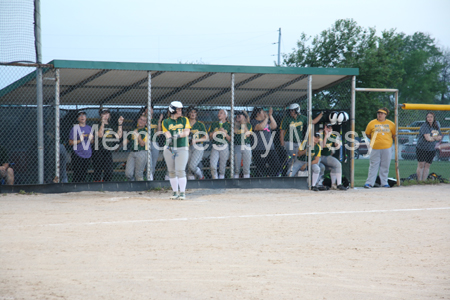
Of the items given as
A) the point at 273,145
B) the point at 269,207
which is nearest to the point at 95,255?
the point at 269,207

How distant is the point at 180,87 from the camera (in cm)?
1159

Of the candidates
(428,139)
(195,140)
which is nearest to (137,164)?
(195,140)

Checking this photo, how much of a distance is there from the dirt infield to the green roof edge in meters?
2.81

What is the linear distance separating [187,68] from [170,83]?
4.58 ft

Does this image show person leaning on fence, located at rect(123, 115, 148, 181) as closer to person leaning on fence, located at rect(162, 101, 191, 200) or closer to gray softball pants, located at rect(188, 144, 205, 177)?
gray softball pants, located at rect(188, 144, 205, 177)

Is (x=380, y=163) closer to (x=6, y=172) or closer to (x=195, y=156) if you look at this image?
(x=195, y=156)

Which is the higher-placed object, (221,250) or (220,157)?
(220,157)

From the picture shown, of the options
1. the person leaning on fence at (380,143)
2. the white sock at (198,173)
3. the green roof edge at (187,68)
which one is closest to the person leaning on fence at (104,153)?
→ the green roof edge at (187,68)

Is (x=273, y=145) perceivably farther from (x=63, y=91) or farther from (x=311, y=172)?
(x=63, y=91)

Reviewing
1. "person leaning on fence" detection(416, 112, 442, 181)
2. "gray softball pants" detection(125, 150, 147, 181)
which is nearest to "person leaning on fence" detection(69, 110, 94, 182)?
"gray softball pants" detection(125, 150, 147, 181)

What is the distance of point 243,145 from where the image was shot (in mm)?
10609

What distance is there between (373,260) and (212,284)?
1.73 meters

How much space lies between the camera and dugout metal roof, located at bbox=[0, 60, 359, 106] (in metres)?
9.81

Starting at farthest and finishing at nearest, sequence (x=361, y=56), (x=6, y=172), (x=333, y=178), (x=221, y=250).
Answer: (x=361, y=56), (x=333, y=178), (x=6, y=172), (x=221, y=250)
